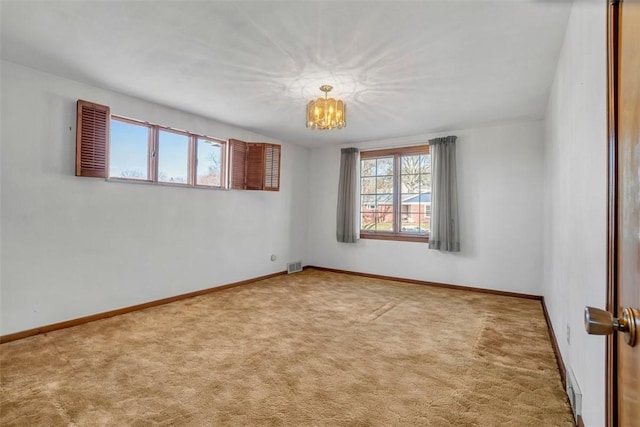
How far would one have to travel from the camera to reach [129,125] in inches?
144

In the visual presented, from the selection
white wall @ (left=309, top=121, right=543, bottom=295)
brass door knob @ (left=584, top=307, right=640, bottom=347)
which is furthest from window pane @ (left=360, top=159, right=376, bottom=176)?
brass door knob @ (left=584, top=307, right=640, bottom=347)

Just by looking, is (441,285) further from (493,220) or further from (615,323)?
(615,323)

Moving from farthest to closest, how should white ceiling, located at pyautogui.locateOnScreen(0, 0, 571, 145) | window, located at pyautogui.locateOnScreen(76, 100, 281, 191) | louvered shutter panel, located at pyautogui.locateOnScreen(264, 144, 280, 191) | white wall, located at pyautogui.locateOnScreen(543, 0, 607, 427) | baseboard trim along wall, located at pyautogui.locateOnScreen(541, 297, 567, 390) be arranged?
louvered shutter panel, located at pyautogui.locateOnScreen(264, 144, 280, 191)
window, located at pyautogui.locateOnScreen(76, 100, 281, 191)
baseboard trim along wall, located at pyautogui.locateOnScreen(541, 297, 567, 390)
white ceiling, located at pyautogui.locateOnScreen(0, 0, 571, 145)
white wall, located at pyautogui.locateOnScreen(543, 0, 607, 427)

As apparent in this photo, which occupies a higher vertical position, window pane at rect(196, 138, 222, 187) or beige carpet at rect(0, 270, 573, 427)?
window pane at rect(196, 138, 222, 187)

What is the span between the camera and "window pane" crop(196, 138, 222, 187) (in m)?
4.43

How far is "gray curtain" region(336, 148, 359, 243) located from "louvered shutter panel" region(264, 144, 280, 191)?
4.18 ft

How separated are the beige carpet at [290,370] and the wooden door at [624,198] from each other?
4.00 ft

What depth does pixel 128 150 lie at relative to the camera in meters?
3.65

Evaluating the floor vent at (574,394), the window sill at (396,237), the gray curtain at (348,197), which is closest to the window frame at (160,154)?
the gray curtain at (348,197)

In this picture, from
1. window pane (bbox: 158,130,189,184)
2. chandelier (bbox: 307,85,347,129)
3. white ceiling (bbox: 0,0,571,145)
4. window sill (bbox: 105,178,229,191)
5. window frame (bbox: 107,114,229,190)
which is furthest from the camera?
window pane (bbox: 158,130,189,184)

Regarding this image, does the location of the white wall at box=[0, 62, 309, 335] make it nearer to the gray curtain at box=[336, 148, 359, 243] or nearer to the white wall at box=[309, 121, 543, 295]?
the gray curtain at box=[336, 148, 359, 243]

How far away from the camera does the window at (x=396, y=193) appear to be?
5.22 m

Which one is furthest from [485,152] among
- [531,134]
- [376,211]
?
[376,211]

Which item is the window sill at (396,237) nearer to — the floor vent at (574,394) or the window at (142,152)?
the window at (142,152)
